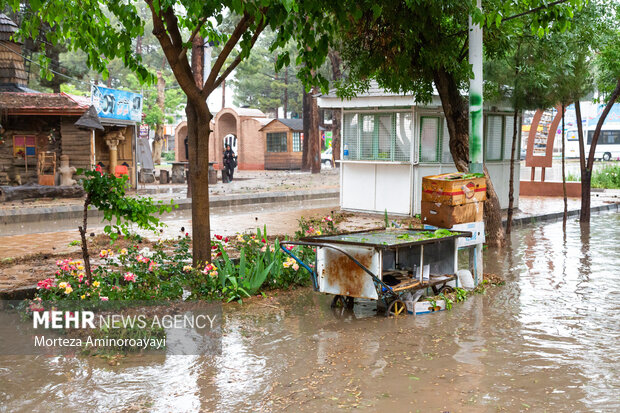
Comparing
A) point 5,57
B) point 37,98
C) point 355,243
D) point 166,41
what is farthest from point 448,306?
point 5,57

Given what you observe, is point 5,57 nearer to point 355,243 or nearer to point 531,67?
point 531,67

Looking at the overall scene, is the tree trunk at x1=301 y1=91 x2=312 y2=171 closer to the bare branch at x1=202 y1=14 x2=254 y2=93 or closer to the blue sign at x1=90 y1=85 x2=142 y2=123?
the blue sign at x1=90 y1=85 x2=142 y2=123

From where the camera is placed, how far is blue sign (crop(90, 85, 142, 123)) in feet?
77.3

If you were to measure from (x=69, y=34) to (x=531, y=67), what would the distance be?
827 cm

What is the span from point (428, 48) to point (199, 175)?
431 cm

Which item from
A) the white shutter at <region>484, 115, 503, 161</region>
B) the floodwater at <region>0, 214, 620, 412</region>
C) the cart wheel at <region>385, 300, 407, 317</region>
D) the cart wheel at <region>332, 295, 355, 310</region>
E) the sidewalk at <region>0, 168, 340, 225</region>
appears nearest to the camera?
the floodwater at <region>0, 214, 620, 412</region>

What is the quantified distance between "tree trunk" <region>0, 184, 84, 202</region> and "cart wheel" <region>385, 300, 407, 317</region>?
16.6 meters

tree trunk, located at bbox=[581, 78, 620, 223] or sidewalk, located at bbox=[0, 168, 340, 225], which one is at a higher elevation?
tree trunk, located at bbox=[581, 78, 620, 223]

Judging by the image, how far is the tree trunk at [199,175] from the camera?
334 inches

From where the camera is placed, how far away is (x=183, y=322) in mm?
7145

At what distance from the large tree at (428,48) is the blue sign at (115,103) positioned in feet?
44.7

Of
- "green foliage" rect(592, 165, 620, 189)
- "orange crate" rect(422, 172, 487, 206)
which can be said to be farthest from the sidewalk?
"green foliage" rect(592, 165, 620, 189)

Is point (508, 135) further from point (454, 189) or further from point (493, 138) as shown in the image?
point (454, 189)

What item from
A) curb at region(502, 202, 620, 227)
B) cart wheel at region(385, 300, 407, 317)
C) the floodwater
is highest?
curb at region(502, 202, 620, 227)
